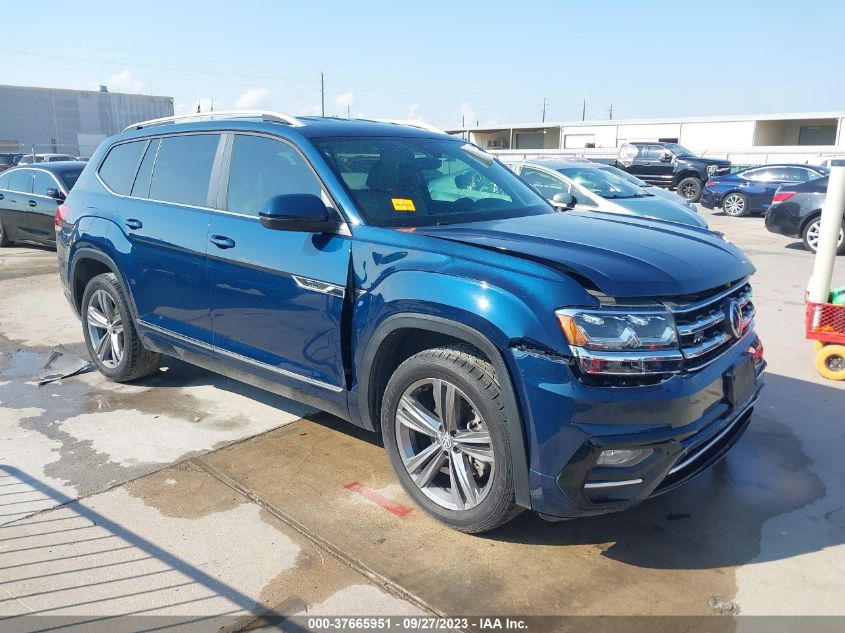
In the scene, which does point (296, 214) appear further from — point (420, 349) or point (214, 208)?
point (214, 208)

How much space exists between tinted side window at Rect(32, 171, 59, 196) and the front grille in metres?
11.4

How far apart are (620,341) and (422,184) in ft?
5.58

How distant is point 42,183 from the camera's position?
11.8m

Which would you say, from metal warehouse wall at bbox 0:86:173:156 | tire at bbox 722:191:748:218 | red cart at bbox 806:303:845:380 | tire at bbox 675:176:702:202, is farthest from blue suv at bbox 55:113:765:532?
metal warehouse wall at bbox 0:86:173:156

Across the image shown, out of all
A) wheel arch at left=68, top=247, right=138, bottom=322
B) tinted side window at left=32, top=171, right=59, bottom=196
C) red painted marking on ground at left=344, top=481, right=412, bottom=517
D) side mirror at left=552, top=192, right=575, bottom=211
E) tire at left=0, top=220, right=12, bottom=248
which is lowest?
red painted marking on ground at left=344, top=481, right=412, bottom=517

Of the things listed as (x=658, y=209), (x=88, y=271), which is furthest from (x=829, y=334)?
(x=88, y=271)

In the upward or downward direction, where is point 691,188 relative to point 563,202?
downward

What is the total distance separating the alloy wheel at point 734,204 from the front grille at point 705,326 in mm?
17117

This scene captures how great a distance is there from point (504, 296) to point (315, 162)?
1.50 m

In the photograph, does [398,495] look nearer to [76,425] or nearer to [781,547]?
[781,547]

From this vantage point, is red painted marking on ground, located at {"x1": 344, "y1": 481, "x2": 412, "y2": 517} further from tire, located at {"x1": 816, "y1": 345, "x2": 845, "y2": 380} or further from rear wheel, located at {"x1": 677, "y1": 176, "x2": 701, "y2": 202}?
rear wheel, located at {"x1": 677, "y1": 176, "x2": 701, "y2": 202}

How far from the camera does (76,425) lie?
455 cm

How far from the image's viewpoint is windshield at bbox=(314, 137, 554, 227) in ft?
12.0

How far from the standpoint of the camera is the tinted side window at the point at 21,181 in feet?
39.7
